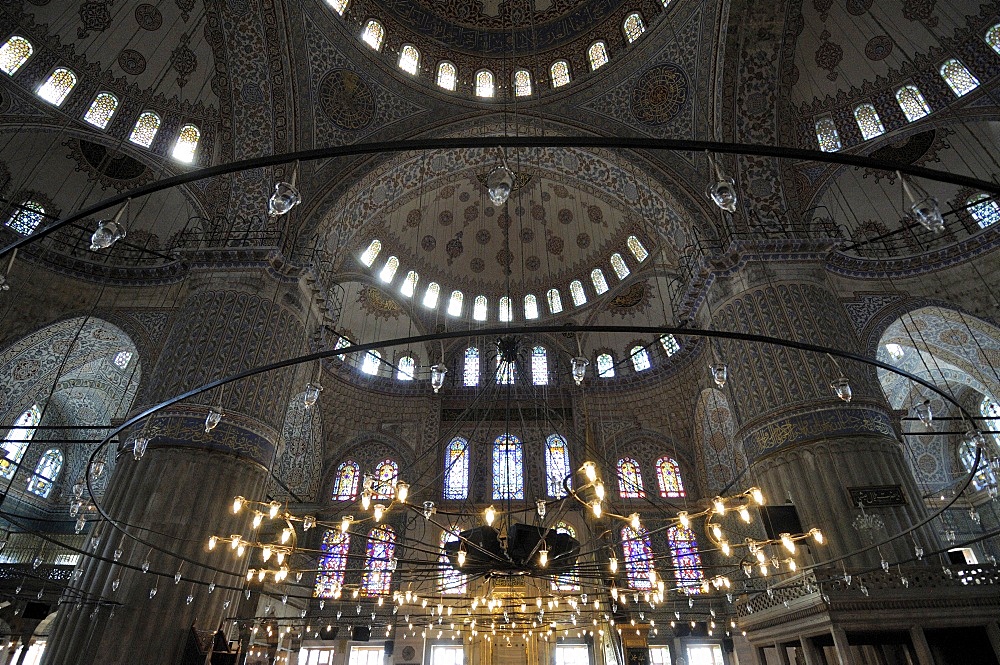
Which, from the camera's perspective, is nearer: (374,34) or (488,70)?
(374,34)

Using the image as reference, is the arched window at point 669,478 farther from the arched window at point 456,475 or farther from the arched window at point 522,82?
the arched window at point 522,82

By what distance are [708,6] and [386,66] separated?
7.69 m

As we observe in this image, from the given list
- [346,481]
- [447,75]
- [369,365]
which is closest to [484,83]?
[447,75]

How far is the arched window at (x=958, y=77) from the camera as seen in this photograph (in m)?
12.1

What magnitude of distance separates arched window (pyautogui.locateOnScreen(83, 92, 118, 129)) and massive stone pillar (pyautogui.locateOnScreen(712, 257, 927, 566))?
14.0 m

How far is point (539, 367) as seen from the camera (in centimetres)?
1898

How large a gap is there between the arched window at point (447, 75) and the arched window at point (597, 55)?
11.9 ft

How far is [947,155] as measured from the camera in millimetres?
13281

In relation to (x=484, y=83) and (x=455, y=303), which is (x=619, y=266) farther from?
(x=484, y=83)

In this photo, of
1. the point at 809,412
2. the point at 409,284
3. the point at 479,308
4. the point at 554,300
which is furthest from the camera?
the point at 479,308

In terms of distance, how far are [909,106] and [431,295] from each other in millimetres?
13981

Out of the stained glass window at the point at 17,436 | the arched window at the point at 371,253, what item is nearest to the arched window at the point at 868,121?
the arched window at the point at 371,253

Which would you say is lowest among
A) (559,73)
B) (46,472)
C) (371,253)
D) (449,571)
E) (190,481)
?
(449,571)

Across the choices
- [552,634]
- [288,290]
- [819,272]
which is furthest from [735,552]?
[288,290]
